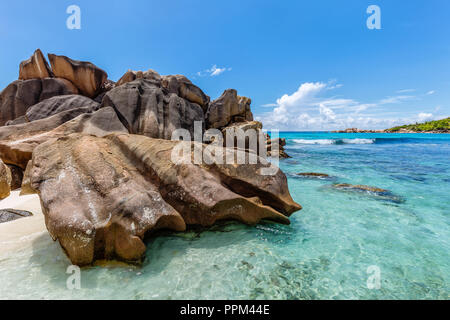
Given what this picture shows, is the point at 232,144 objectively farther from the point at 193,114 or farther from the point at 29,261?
the point at 29,261

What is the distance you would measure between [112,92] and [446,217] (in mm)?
17668

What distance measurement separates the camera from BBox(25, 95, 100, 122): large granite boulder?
1334 cm

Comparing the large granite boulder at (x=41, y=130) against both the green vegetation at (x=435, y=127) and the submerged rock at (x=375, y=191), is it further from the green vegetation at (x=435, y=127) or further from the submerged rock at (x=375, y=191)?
the green vegetation at (x=435, y=127)

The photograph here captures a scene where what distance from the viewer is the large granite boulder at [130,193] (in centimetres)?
400

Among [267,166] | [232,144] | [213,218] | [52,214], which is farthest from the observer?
[232,144]

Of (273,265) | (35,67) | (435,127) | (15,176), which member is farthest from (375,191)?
(435,127)

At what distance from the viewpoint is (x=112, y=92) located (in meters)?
13.4

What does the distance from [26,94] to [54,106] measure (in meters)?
7.79

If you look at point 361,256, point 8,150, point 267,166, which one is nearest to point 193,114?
point 8,150

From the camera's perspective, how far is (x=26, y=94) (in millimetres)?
18062

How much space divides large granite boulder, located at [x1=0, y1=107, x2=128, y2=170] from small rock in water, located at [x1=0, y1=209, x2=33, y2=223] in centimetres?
340

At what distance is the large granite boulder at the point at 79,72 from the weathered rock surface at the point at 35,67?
0.90 m

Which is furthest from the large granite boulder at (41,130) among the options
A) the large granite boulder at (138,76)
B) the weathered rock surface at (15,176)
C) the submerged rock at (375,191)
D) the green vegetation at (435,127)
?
the green vegetation at (435,127)

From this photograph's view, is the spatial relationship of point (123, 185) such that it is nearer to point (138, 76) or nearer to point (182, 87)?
point (182, 87)
